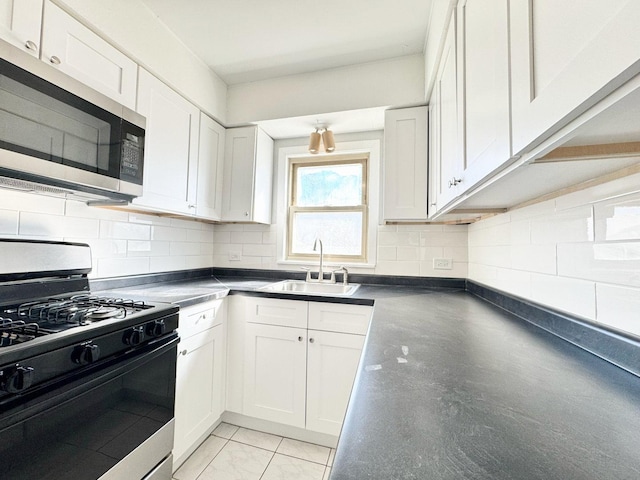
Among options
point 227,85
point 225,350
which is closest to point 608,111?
point 225,350

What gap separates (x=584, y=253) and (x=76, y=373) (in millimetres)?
1635

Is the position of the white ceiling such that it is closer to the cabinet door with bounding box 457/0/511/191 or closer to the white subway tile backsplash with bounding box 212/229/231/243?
the cabinet door with bounding box 457/0/511/191

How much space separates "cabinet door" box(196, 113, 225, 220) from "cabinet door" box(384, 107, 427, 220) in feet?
4.28

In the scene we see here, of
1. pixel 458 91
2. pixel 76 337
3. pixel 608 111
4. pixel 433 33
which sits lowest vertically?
pixel 76 337

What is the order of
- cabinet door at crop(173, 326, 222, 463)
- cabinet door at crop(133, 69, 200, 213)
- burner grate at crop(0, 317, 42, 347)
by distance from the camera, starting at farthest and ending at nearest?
1. cabinet door at crop(133, 69, 200, 213)
2. cabinet door at crop(173, 326, 222, 463)
3. burner grate at crop(0, 317, 42, 347)

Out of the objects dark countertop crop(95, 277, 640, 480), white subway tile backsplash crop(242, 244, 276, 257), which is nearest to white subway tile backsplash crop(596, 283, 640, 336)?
dark countertop crop(95, 277, 640, 480)

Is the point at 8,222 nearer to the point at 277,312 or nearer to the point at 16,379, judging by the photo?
the point at 16,379

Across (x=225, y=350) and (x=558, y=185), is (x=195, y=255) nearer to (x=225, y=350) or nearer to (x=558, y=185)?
(x=225, y=350)

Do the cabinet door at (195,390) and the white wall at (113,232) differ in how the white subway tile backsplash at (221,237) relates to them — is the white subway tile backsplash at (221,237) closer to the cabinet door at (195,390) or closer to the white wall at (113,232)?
the white wall at (113,232)

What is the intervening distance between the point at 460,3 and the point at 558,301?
1.16 m

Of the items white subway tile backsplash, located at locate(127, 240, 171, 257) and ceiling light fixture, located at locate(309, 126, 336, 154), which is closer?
white subway tile backsplash, located at locate(127, 240, 171, 257)

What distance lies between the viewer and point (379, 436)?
1.47 feet

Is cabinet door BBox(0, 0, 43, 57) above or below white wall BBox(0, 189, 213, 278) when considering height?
above

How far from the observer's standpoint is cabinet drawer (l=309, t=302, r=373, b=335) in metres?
1.69
